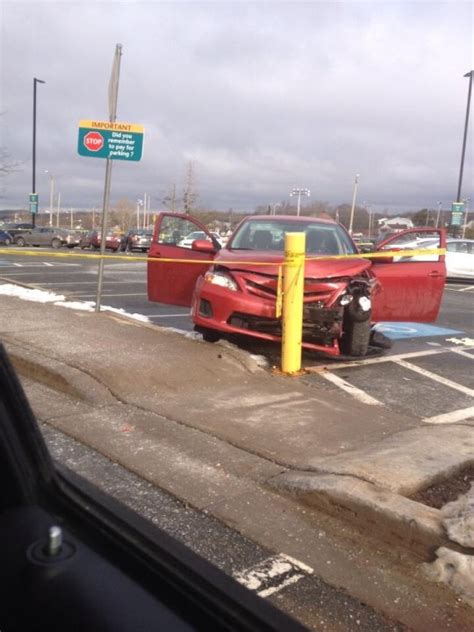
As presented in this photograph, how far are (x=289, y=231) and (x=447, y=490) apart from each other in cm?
466

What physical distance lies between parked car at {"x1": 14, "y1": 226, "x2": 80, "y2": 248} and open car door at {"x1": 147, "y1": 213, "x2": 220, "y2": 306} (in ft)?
127

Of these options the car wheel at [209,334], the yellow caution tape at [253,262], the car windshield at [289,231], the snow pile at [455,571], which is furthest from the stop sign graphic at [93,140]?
the snow pile at [455,571]

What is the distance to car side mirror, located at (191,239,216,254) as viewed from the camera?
7387mm

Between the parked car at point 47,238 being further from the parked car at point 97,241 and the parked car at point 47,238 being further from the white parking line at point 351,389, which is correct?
the white parking line at point 351,389

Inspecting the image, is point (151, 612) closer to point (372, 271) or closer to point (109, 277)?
point (372, 271)

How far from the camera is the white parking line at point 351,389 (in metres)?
5.62

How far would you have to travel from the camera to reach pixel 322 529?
3.24 m

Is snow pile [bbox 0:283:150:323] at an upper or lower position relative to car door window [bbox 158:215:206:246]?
lower

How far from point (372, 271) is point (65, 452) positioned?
427 cm

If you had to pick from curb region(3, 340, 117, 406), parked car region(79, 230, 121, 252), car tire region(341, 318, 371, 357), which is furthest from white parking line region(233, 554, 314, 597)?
parked car region(79, 230, 121, 252)

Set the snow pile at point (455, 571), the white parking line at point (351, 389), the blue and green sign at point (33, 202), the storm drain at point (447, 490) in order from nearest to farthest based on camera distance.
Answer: the snow pile at point (455, 571)
the storm drain at point (447, 490)
the white parking line at point (351, 389)
the blue and green sign at point (33, 202)

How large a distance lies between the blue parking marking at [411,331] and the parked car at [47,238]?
38.2 m

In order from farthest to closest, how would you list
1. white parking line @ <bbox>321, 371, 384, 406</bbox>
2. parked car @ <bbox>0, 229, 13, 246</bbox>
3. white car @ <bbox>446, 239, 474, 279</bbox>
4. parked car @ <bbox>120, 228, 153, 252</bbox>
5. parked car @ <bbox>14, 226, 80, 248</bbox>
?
parked car @ <bbox>14, 226, 80, 248</bbox>, parked car @ <bbox>0, 229, 13, 246</bbox>, parked car @ <bbox>120, 228, 153, 252</bbox>, white car @ <bbox>446, 239, 474, 279</bbox>, white parking line @ <bbox>321, 371, 384, 406</bbox>

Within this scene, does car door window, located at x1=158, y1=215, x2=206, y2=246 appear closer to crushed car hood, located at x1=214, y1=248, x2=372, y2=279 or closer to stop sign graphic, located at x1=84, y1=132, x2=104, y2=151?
crushed car hood, located at x1=214, y1=248, x2=372, y2=279
